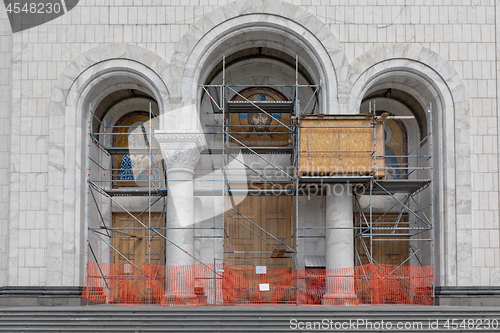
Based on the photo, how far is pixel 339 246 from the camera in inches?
673

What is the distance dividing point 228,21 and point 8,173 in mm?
8239

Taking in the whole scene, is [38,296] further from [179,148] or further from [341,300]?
[341,300]

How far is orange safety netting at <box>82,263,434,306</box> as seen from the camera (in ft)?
55.3

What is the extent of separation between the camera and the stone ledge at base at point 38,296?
1664 centimetres

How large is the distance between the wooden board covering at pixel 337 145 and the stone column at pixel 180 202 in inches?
134

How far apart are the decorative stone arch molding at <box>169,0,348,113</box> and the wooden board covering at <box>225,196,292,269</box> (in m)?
4.13

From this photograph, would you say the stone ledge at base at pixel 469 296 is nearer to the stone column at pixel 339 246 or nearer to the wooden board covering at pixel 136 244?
the stone column at pixel 339 246

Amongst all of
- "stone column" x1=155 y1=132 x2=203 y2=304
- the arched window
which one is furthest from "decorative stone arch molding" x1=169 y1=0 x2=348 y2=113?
the arched window

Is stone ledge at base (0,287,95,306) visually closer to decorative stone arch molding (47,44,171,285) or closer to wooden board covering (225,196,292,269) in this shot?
decorative stone arch molding (47,44,171,285)

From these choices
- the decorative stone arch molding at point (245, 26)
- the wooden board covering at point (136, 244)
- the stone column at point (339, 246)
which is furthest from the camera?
the wooden board covering at point (136, 244)

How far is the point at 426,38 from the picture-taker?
17656 millimetres

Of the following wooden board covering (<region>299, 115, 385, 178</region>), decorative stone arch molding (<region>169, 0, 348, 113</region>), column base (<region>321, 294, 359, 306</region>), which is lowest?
column base (<region>321, 294, 359, 306</region>)

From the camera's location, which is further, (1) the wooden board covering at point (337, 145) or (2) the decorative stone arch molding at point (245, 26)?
(2) the decorative stone arch molding at point (245, 26)

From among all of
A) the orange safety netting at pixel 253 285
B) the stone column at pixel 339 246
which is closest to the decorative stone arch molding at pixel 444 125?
the orange safety netting at pixel 253 285
